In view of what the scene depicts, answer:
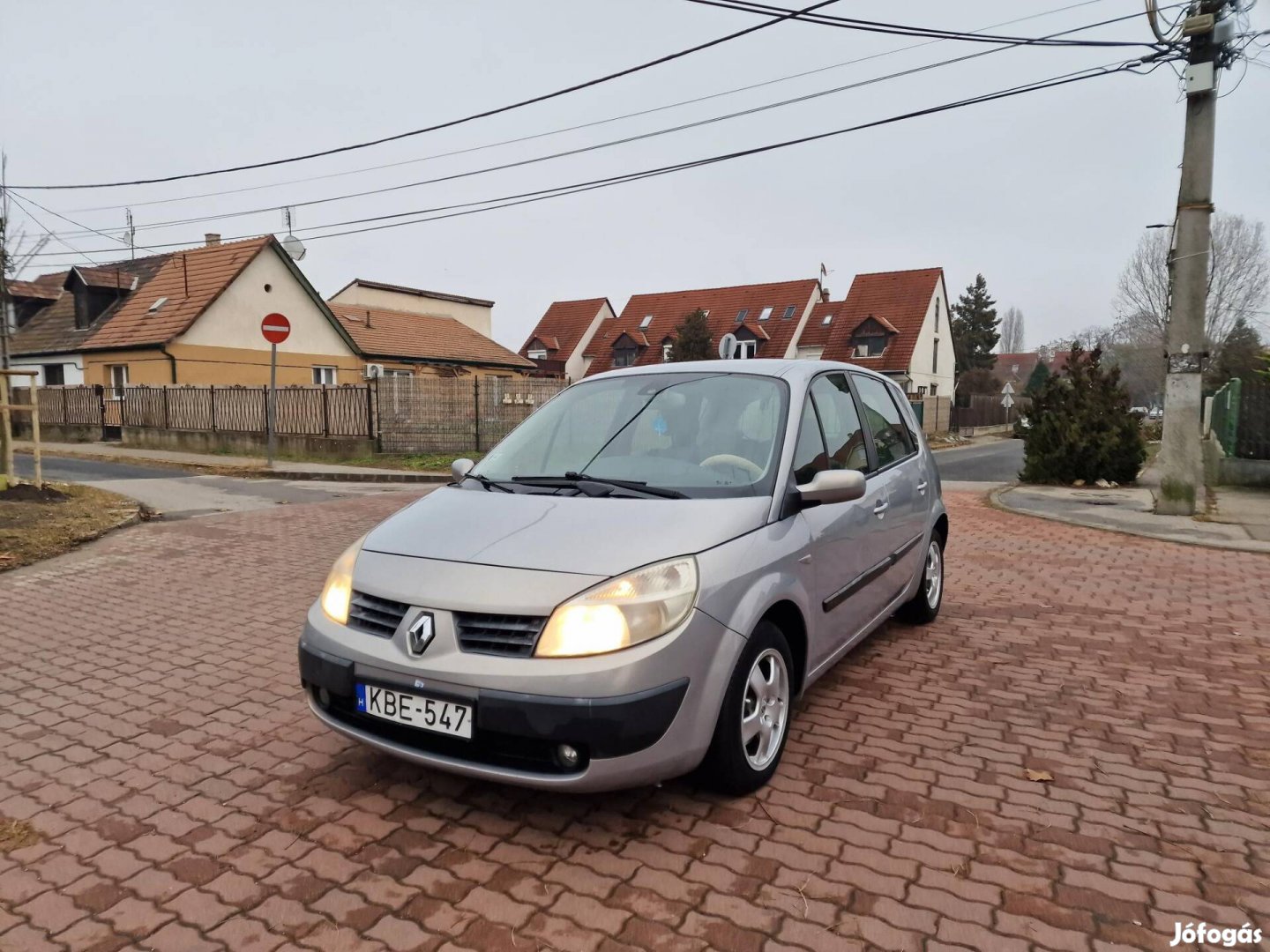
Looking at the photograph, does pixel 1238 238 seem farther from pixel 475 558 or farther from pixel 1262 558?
pixel 475 558

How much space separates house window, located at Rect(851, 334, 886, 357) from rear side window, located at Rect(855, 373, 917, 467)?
39.9 metres

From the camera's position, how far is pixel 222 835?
9.40ft

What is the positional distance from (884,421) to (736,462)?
1.81 meters

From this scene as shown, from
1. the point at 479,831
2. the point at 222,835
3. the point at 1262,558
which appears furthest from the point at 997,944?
the point at 1262,558

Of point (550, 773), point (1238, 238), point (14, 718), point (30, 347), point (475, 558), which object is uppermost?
point (1238, 238)

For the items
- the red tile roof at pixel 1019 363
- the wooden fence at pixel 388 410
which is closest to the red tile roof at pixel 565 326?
the wooden fence at pixel 388 410

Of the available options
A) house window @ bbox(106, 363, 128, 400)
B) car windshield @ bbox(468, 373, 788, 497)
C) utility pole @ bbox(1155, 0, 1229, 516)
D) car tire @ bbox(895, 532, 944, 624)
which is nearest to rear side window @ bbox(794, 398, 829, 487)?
car windshield @ bbox(468, 373, 788, 497)

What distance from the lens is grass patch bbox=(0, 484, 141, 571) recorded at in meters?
7.79

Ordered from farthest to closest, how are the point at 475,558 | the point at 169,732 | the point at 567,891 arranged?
the point at 169,732
the point at 475,558
the point at 567,891

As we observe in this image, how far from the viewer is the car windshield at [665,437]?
3.46 m

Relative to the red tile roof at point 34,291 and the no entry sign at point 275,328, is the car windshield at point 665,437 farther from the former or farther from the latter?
the red tile roof at point 34,291

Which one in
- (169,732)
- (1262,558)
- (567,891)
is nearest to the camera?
(567,891)

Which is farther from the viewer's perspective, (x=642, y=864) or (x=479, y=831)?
(x=479, y=831)

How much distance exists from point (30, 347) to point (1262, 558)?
120 feet
